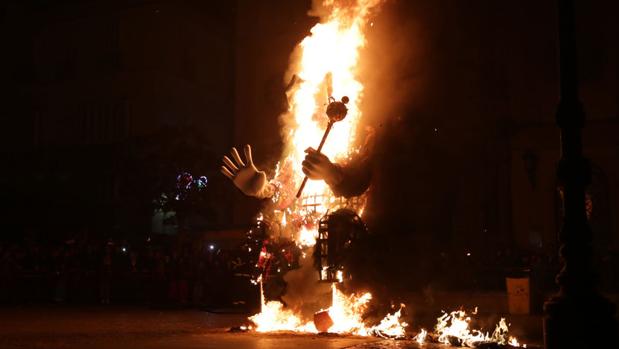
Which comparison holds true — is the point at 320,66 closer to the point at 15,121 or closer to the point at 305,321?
the point at 305,321

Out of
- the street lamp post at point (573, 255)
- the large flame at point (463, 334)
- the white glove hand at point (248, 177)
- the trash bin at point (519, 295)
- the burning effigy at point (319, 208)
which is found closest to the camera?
the street lamp post at point (573, 255)

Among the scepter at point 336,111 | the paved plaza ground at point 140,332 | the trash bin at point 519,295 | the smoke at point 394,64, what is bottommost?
the paved plaza ground at point 140,332

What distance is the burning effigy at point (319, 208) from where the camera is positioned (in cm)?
977

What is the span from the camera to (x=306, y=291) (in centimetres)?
1036

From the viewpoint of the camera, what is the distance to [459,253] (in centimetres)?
1136

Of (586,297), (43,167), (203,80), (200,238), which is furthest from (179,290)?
(203,80)

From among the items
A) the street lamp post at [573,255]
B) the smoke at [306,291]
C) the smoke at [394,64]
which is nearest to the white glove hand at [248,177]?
the smoke at [306,291]

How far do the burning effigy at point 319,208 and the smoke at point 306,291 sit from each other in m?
0.02

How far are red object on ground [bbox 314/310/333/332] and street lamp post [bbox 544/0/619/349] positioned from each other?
3379mm

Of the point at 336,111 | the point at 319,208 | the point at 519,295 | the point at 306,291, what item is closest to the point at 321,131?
the point at 319,208

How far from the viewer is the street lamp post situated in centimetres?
691

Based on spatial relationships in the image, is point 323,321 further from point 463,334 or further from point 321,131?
point 321,131

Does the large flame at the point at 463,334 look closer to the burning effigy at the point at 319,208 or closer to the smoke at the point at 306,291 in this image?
the burning effigy at the point at 319,208

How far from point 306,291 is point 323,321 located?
745 mm
